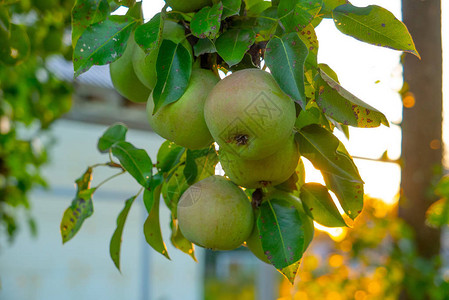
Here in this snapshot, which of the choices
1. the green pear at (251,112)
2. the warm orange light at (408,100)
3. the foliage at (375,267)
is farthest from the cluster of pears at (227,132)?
the foliage at (375,267)

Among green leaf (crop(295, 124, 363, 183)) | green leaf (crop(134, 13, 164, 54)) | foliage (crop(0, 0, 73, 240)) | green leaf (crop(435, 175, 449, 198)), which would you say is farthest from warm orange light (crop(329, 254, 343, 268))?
green leaf (crop(134, 13, 164, 54))

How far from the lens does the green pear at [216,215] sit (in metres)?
0.54

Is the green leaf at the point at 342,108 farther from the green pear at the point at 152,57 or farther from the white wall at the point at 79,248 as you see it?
the white wall at the point at 79,248

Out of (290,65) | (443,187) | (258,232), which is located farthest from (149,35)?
(443,187)

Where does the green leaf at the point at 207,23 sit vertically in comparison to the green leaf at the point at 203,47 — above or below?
above

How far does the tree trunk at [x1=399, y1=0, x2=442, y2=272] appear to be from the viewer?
3.84ft

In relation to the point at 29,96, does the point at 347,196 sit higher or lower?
higher

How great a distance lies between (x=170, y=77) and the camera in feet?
1.65

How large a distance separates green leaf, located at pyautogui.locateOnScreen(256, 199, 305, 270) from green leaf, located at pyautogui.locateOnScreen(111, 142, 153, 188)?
155 millimetres

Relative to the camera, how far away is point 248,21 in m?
0.55

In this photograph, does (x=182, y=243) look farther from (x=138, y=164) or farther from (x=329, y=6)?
(x=329, y=6)

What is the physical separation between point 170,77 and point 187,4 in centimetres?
10

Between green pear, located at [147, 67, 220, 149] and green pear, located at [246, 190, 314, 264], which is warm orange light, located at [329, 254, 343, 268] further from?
green pear, located at [147, 67, 220, 149]

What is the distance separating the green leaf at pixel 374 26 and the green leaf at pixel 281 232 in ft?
0.69
